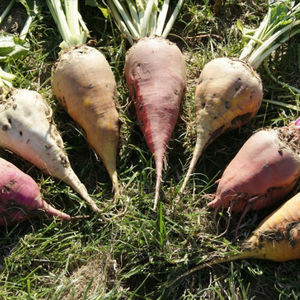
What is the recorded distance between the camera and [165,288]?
2379mm

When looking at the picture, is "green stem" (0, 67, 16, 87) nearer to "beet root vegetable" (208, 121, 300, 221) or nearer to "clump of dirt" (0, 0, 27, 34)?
"clump of dirt" (0, 0, 27, 34)

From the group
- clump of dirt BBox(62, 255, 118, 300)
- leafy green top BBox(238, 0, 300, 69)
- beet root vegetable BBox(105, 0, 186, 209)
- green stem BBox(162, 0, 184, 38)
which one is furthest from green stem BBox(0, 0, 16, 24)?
clump of dirt BBox(62, 255, 118, 300)

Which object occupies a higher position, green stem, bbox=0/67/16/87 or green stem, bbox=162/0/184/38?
green stem, bbox=162/0/184/38

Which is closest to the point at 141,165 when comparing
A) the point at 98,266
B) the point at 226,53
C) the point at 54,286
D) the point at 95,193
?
the point at 95,193

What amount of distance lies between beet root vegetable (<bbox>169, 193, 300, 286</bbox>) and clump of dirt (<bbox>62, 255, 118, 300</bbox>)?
39 centimetres

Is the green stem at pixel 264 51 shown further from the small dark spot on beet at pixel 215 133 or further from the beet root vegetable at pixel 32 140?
the beet root vegetable at pixel 32 140

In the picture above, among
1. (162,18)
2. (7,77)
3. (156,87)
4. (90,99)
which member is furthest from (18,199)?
(162,18)

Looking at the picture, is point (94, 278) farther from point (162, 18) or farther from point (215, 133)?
point (162, 18)

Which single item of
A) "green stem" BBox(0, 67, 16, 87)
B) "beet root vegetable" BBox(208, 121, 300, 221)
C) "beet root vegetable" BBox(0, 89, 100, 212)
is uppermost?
"green stem" BBox(0, 67, 16, 87)

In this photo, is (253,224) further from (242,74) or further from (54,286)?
(54,286)

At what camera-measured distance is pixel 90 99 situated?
9.21 feet

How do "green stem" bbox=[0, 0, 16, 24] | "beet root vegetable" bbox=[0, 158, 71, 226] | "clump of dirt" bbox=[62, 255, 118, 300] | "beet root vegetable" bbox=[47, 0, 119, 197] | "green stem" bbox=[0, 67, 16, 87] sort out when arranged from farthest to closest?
"green stem" bbox=[0, 0, 16, 24] < "green stem" bbox=[0, 67, 16, 87] < "beet root vegetable" bbox=[47, 0, 119, 197] < "beet root vegetable" bbox=[0, 158, 71, 226] < "clump of dirt" bbox=[62, 255, 118, 300]

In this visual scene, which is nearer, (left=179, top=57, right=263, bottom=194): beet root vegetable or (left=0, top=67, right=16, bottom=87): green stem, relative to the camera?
(left=179, top=57, right=263, bottom=194): beet root vegetable

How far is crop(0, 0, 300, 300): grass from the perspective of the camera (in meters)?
2.43
